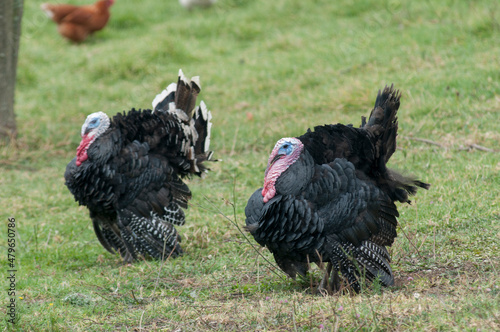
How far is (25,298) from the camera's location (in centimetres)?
493

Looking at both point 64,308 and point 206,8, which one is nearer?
point 64,308

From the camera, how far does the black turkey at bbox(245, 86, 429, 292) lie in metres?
4.36

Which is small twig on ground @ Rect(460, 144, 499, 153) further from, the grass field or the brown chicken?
the brown chicken

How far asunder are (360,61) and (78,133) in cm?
454

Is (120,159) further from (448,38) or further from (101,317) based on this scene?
(448,38)

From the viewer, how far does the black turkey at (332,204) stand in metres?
4.36

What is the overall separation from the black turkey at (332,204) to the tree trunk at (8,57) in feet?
18.4

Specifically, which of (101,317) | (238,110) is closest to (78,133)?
(238,110)

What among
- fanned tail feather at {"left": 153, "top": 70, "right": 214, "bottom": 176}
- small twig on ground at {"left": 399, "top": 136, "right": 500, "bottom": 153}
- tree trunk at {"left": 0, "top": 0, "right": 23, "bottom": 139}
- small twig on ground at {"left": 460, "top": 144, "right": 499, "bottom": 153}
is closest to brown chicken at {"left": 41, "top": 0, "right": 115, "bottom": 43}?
tree trunk at {"left": 0, "top": 0, "right": 23, "bottom": 139}

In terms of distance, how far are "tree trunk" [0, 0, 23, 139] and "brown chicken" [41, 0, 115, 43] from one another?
14.4 feet

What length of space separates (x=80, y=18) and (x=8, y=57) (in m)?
4.53

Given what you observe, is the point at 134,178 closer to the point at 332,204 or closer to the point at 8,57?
the point at 332,204

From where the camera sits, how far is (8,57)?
8.86 m

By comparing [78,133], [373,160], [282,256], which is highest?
[373,160]
